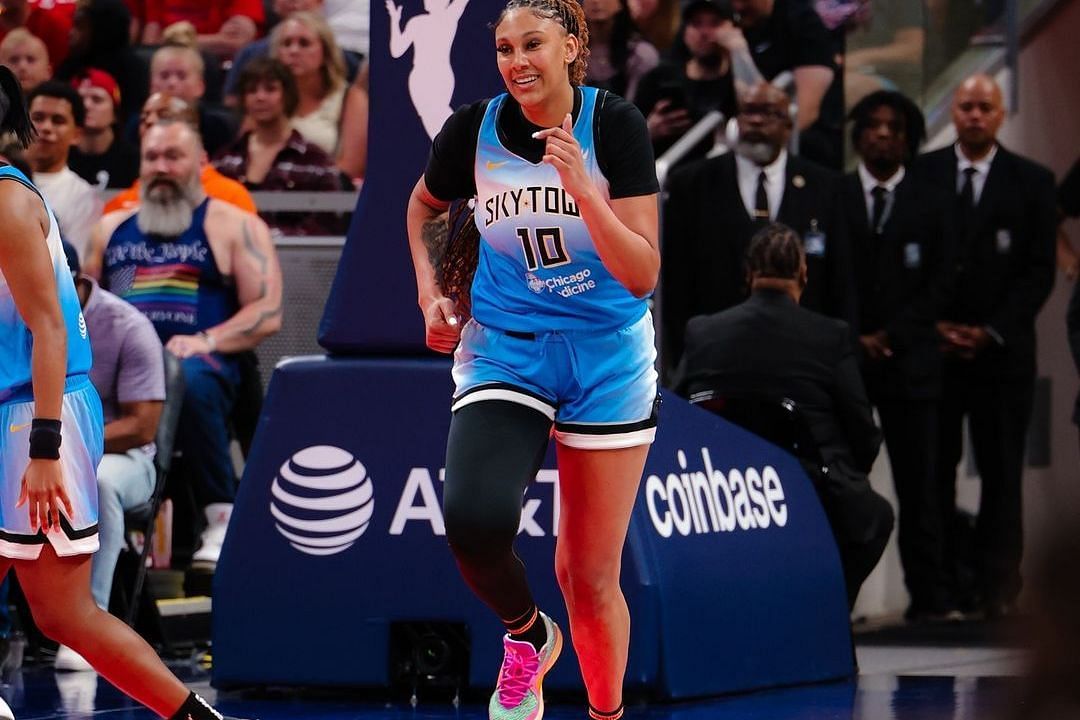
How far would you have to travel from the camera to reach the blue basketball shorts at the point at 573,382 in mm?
4020

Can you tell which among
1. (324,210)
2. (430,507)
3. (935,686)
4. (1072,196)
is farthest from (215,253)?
(1072,196)

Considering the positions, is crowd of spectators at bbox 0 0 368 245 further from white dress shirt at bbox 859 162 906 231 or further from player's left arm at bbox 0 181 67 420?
player's left arm at bbox 0 181 67 420

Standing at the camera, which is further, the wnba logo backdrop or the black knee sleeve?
the wnba logo backdrop

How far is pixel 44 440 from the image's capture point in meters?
3.74

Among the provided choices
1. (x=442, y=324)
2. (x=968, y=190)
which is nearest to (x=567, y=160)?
(x=442, y=324)

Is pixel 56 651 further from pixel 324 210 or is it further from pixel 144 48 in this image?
pixel 144 48

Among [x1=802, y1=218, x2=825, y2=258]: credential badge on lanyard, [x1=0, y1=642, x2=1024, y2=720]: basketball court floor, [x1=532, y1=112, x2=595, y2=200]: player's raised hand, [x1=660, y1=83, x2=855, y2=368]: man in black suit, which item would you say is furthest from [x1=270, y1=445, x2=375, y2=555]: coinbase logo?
[x1=802, y1=218, x2=825, y2=258]: credential badge on lanyard

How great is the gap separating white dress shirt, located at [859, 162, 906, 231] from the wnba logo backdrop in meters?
3.38

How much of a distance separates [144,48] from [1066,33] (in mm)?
5517

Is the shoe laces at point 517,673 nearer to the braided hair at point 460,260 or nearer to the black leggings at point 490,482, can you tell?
the black leggings at point 490,482

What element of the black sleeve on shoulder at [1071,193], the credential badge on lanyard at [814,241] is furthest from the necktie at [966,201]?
the credential badge on lanyard at [814,241]

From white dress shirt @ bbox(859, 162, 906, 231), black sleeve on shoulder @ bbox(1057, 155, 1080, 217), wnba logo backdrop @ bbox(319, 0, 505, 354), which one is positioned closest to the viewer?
wnba logo backdrop @ bbox(319, 0, 505, 354)

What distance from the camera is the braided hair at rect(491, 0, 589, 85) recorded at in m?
3.94

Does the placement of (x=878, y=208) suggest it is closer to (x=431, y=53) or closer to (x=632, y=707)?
(x=431, y=53)
